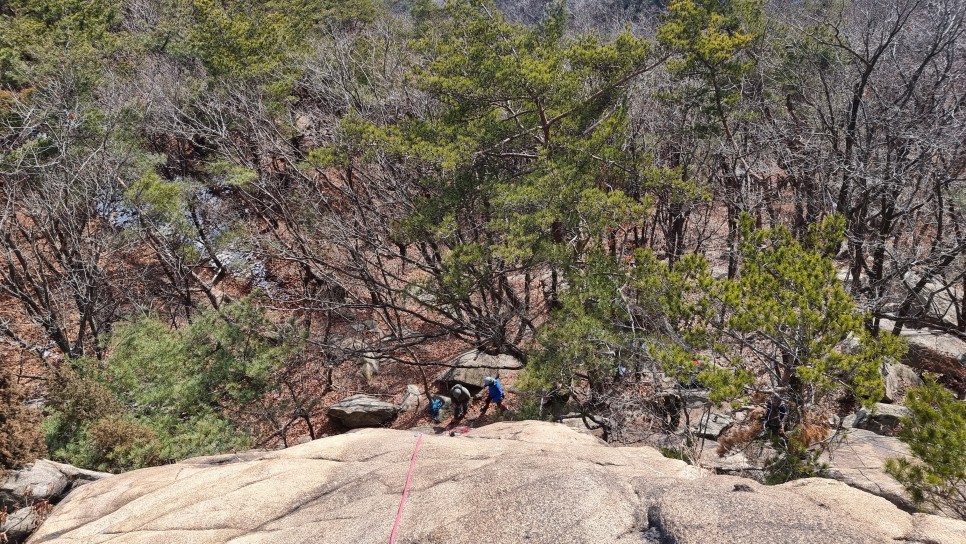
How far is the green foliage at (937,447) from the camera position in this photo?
4.49 meters

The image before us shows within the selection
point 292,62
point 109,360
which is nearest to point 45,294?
point 109,360

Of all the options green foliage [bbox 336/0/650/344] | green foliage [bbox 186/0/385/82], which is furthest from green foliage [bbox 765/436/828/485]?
green foliage [bbox 186/0/385/82]

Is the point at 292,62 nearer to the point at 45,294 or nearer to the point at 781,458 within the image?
the point at 45,294

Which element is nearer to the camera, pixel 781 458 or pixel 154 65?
pixel 781 458

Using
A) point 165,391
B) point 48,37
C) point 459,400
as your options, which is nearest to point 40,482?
point 165,391

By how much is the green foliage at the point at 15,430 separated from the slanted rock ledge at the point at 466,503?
1.52m

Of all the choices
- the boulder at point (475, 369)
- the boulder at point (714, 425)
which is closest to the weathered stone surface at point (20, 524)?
the boulder at point (475, 369)

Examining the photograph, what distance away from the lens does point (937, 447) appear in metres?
4.65

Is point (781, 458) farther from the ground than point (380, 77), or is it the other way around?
point (380, 77)

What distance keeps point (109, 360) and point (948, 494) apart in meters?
13.6

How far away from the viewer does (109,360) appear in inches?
432

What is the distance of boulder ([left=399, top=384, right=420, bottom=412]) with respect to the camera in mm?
15201

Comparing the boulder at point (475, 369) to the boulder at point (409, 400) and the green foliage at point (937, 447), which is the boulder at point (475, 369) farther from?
the green foliage at point (937, 447)

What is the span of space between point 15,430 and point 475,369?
10323mm
